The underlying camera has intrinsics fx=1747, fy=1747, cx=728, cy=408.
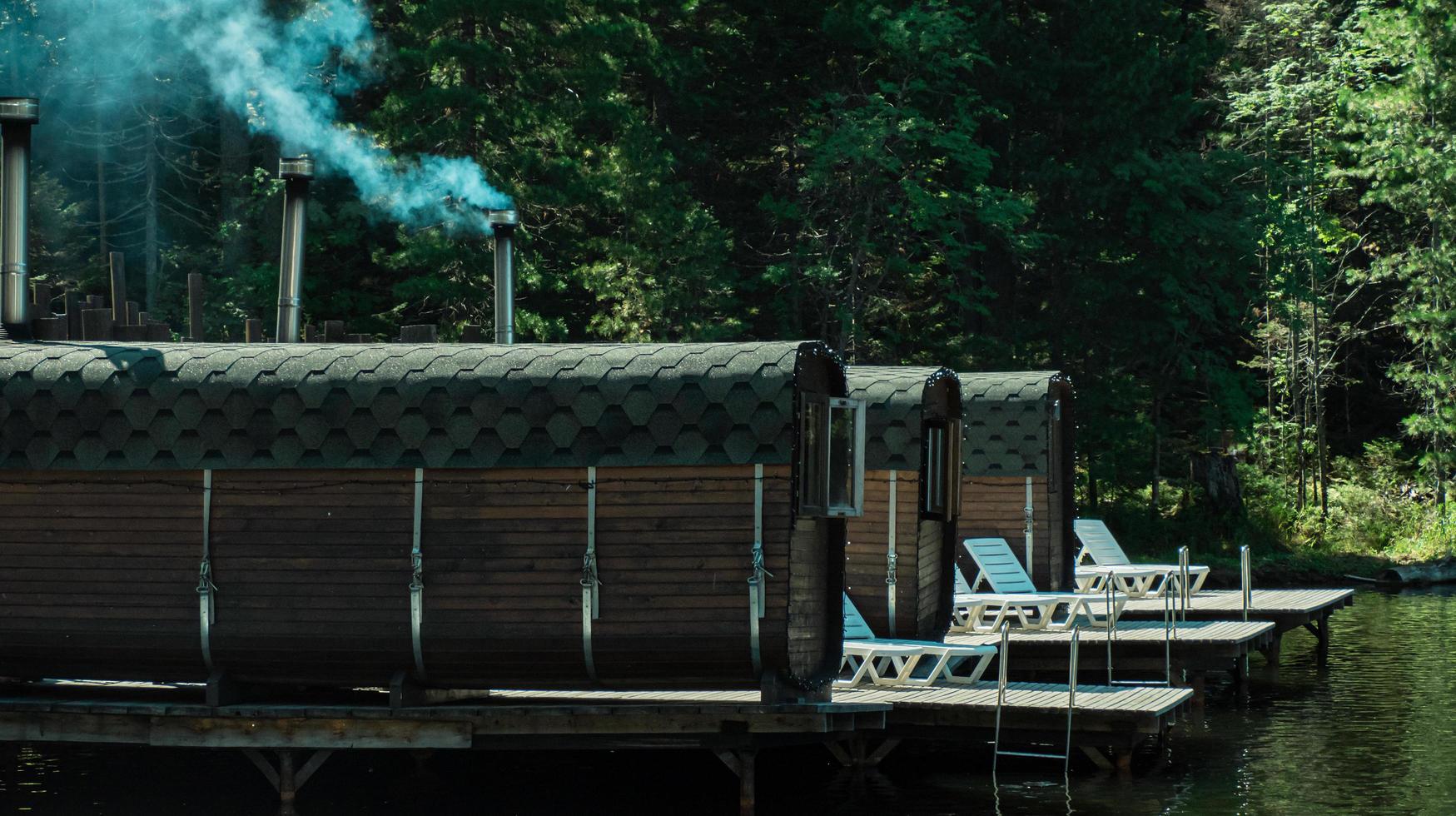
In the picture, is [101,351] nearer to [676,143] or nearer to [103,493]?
[103,493]

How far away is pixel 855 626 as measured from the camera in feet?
49.4

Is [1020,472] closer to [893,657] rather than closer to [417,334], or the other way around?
[893,657]

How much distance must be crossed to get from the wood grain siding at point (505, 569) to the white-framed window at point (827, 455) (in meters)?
1.49

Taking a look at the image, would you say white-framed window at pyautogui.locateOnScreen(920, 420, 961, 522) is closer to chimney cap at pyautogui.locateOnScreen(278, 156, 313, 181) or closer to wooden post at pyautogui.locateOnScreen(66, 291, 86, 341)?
chimney cap at pyautogui.locateOnScreen(278, 156, 313, 181)

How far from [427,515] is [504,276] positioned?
345 inches

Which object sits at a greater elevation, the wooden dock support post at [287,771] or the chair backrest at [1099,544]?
the chair backrest at [1099,544]

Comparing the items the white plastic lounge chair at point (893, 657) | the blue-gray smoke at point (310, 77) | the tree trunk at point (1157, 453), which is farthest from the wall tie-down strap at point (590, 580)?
the tree trunk at point (1157, 453)

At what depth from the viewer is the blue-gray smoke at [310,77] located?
26984 mm

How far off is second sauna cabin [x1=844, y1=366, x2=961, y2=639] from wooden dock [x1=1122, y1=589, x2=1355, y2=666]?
4.51m

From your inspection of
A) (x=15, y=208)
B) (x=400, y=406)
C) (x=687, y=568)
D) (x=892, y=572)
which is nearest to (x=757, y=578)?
(x=687, y=568)

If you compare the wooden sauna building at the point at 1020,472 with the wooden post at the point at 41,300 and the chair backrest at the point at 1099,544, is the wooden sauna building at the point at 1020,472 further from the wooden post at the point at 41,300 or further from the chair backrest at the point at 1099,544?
the wooden post at the point at 41,300

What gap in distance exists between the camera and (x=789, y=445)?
11.2 metres

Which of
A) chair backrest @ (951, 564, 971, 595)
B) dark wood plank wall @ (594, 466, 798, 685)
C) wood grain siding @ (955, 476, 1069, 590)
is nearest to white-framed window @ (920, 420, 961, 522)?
chair backrest @ (951, 564, 971, 595)

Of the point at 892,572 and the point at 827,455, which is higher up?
the point at 827,455
